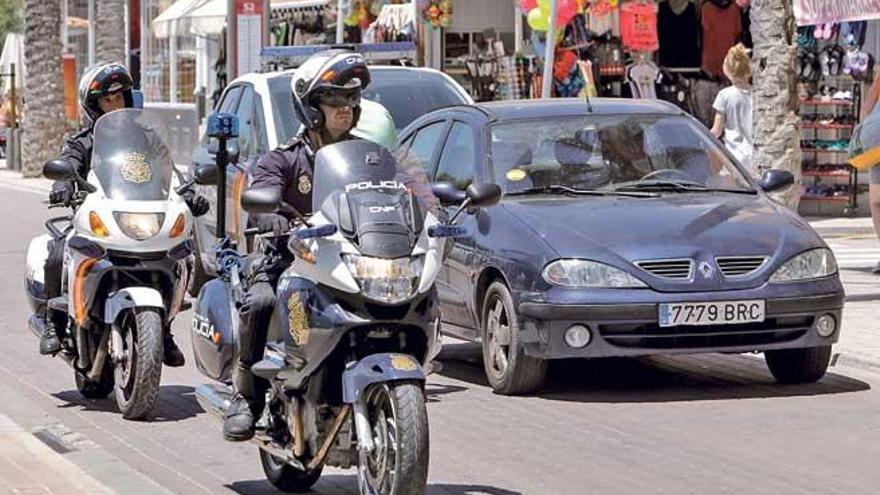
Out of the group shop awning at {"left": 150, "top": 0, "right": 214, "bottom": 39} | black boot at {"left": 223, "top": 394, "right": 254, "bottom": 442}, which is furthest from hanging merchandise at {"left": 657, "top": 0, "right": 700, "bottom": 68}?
black boot at {"left": 223, "top": 394, "right": 254, "bottom": 442}

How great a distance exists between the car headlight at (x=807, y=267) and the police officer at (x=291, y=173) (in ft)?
11.8

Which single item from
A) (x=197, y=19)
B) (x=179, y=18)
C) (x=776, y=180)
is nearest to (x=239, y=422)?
(x=776, y=180)

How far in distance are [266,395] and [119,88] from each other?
11.7ft

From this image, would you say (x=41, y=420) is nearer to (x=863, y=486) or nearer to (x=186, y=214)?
(x=186, y=214)

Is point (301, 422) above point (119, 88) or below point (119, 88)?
below

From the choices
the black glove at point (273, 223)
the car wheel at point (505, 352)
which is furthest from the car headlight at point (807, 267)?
the black glove at point (273, 223)

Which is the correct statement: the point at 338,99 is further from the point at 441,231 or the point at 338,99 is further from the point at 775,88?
the point at 775,88

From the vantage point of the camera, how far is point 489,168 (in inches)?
465

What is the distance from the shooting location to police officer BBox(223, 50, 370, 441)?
25.3 ft

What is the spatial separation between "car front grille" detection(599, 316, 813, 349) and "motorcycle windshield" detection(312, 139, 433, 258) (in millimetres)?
3378

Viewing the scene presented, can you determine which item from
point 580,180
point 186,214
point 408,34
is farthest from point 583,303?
point 408,34

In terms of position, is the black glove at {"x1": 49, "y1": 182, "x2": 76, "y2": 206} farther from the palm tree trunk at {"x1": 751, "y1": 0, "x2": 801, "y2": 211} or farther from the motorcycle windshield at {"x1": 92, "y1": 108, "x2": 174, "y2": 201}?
the palm tree trunk at {"x1": 751, "y1": 0, "x2": 801, "y2": 211}

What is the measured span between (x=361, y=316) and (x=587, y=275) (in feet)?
12.2

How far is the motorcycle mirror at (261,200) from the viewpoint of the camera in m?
7.28
